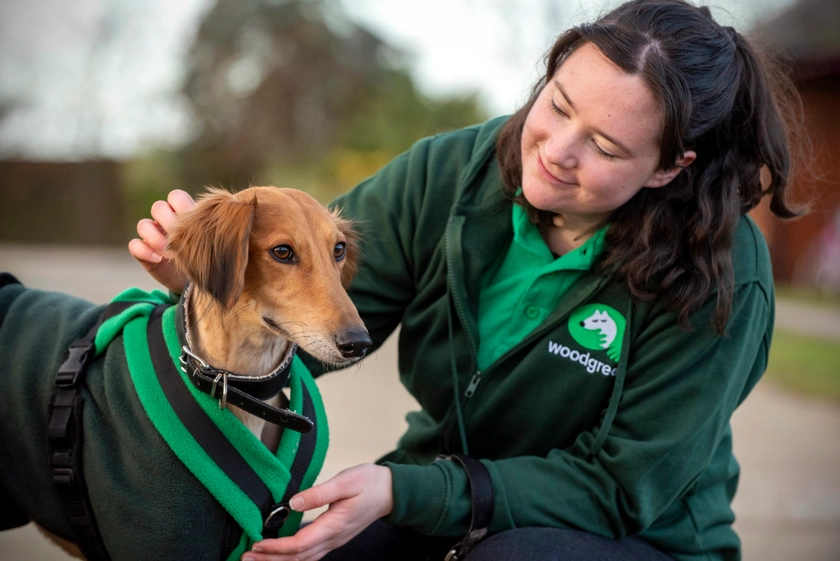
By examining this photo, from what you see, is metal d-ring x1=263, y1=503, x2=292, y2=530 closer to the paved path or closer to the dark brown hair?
the dark brown hair

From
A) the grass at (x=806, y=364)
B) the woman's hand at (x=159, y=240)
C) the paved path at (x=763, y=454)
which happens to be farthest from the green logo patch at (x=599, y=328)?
the grass at (x=806, y=364)

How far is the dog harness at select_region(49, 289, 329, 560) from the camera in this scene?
59.9 inches

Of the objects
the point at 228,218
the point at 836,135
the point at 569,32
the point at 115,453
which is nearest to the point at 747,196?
the point at 569,32

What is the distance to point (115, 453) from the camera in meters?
1.57

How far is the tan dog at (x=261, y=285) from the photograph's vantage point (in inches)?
61.1

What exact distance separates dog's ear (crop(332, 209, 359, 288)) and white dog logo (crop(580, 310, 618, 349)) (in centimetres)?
64

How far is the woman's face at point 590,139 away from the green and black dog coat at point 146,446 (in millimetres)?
826

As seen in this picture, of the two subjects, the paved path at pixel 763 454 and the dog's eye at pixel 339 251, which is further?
the paved path at pixel 763 454

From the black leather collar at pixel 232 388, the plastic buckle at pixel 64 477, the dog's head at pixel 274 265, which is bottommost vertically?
the plastic buckle at pixel 64 477

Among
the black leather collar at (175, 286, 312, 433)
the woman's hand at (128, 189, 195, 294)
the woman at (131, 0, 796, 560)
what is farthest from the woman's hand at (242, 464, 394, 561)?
the woman's hand at (128, 189, 195, 294)

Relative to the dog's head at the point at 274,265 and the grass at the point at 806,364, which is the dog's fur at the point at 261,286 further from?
the grass at the point at 806,364

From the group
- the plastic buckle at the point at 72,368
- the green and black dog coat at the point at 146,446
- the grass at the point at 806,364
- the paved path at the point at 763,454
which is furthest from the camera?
the grass at the point at 806,364

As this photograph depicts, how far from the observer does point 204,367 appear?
153cm

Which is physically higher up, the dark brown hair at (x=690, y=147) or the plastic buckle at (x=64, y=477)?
the dark brown hair at (x=690, y=147)
